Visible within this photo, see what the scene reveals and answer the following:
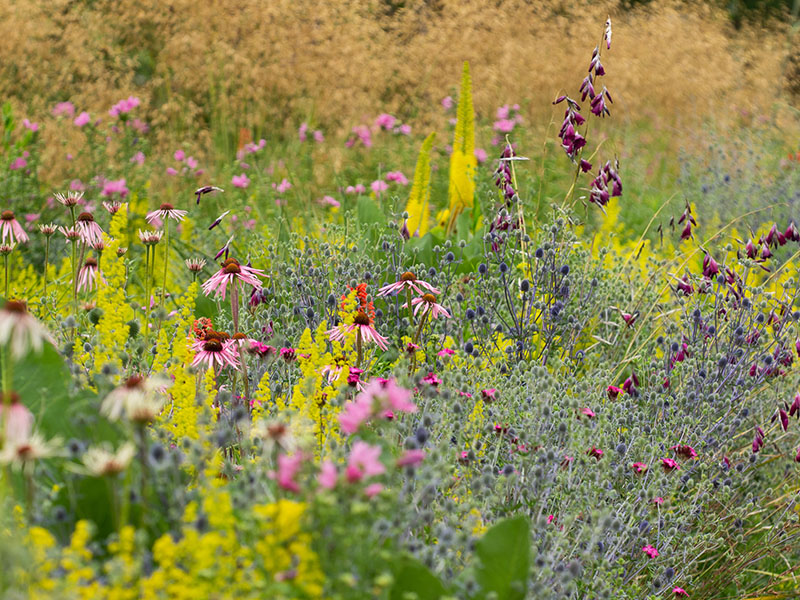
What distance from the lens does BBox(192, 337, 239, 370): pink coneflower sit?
1914 millimetres

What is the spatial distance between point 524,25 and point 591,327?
511cm

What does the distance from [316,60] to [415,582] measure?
550 centimetres

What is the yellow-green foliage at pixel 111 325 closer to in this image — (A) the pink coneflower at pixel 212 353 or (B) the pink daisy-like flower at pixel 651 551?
(A) the pink coneflower at pixel 212 353

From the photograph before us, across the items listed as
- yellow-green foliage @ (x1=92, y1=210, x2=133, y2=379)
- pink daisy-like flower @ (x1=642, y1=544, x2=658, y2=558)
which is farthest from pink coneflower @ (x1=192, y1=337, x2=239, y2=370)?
pink daisy-like flower @ (x1=642, y1=544, x2=658, y2=558)

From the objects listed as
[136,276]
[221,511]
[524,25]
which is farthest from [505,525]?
[524,25]

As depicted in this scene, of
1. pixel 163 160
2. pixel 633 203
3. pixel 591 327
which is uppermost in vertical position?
pixel 591 327

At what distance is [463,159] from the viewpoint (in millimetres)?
3734

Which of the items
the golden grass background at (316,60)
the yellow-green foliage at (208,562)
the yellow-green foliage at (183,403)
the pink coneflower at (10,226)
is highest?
the yellow-green foliage at (208,562)

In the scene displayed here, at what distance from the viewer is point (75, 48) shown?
5.72 m

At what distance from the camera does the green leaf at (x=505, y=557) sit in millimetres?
1196

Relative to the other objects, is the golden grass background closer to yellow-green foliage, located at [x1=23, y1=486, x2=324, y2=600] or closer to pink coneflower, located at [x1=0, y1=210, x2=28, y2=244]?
pink coneflower, located at [x1=0, y1=210, x2=28, y2=244]

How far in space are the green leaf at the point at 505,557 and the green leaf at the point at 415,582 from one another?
82 mm

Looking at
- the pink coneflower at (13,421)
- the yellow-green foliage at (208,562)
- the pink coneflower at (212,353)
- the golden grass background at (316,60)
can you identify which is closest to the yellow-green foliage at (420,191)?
the pink coneflower at (212,353)

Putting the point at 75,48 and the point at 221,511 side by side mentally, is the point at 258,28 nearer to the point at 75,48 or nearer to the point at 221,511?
the point at 75,48
